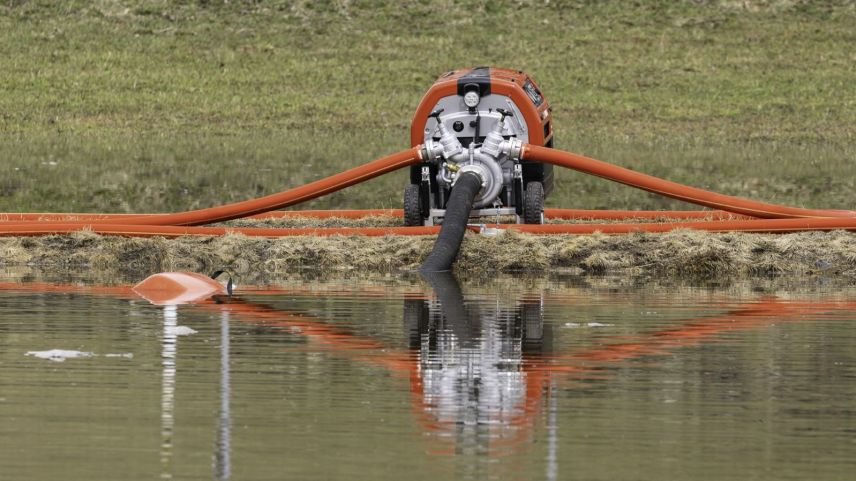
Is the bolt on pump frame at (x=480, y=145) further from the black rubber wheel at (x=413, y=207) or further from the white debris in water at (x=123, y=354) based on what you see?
the white debris in water at (x=123, y=354)

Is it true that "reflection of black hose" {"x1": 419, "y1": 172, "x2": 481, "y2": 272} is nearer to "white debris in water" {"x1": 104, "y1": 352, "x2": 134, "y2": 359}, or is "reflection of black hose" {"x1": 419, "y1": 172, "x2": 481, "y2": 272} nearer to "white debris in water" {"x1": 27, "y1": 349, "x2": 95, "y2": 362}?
"white debris in water" {"x1": 104, "y1": 352, "x2": 134, "y2": 359}

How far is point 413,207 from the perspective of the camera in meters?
19.9

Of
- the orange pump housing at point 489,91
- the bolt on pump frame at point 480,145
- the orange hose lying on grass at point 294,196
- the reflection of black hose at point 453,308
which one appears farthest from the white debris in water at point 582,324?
the orange pump housing at point 489,91

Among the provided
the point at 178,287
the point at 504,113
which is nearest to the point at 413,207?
the point at 504,113

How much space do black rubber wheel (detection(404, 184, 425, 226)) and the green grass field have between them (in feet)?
21.6

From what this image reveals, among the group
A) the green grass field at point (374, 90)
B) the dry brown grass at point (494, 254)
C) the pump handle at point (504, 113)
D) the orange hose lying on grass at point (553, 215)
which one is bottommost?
the dry brown grass at point (494, 254)

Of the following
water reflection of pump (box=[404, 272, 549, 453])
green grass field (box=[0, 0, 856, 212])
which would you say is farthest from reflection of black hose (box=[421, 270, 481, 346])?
green grass field (box=[0, 0, 856, 212])

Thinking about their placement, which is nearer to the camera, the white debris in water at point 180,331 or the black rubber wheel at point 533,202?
the white debris in water at point 180,331

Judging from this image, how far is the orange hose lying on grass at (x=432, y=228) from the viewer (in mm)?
19156

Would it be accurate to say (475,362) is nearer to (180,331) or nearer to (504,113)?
(180,331)

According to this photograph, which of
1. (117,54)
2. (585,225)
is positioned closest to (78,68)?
(117,54)

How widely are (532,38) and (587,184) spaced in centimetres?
2538

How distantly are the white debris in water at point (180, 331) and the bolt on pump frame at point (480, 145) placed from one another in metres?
6.24

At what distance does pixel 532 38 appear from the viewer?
186 ft
